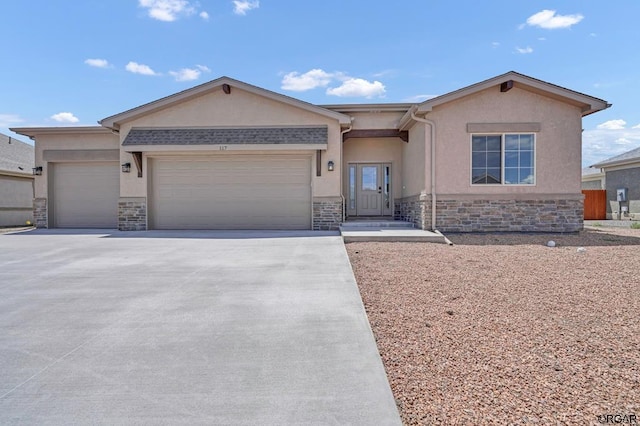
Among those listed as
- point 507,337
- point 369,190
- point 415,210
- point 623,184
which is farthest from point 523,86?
point 623,184

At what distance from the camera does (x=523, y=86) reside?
10523 millimetres

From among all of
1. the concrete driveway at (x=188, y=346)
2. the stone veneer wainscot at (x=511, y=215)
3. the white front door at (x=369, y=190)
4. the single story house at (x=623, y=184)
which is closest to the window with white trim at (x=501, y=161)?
the stone veneer wainscot at (x=511, y=215)

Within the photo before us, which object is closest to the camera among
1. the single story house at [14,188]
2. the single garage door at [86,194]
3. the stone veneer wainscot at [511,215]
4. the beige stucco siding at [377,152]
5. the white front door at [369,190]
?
the stone veneer wainscot at [511,215]

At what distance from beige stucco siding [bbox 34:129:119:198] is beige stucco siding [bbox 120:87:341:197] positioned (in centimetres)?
182

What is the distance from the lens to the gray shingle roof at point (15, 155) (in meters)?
16.6

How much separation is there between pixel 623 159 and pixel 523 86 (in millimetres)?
12758

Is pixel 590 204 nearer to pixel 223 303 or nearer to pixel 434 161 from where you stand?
pixel 434 161

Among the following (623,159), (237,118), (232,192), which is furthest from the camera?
(623,159)

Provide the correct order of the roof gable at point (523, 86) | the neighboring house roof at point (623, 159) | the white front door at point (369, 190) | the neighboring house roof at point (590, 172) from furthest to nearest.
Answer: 1. the neighboring house roof at point (590, 172)
2. the neighboring house roof at point (623, 159)
3. the white front door at point (369, 190)
4. the roof gable at point (523, 86)

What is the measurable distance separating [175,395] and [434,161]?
9.55 meters

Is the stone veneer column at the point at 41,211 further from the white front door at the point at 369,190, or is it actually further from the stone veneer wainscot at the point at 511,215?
the stone veneer wainscot at the point at 511,215

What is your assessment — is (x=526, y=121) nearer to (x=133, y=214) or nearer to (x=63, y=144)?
(x=133, y=214)

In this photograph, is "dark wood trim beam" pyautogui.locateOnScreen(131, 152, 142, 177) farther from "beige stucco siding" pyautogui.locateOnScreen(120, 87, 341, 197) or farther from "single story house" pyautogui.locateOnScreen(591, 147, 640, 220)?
"single story house" pyautogui.locateOnScreen(591, 147, 640, 220)

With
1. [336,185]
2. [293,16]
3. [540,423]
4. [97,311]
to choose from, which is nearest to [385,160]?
[336,185]
